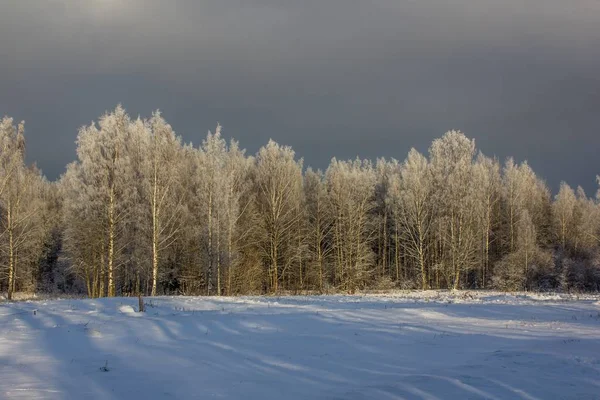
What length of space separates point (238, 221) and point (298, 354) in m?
32.1

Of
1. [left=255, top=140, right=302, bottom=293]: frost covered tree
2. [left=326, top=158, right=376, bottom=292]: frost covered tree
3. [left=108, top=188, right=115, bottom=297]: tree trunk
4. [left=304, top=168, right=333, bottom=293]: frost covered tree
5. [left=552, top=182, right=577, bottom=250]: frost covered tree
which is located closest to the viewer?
[left=108, top=188, right=115, bottom=297]: tree trunk

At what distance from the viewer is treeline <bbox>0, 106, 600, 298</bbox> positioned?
32906 millimetres

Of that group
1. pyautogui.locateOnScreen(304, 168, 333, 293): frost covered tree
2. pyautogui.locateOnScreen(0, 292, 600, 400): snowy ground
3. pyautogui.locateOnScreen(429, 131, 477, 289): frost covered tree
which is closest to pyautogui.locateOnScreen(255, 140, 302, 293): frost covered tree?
pyautogui.locateOnScreen(304, 168, 333, 293): frost covered tree

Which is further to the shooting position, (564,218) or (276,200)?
(564,218)

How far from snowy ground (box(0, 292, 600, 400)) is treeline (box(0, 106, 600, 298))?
42.6 feet

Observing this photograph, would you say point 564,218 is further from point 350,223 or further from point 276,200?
point 276,200

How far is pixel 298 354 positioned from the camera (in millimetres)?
11070

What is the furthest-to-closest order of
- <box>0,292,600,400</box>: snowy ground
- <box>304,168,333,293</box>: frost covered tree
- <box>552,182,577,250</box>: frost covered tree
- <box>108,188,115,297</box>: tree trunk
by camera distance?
<box>552,182,577,250</box>: frost covered tree < <box>304,168,333,293</box>: frost covered tree < <box>108,188,115,297</box>: tree trunk < <box>0,292,600,400</box>: snowy ground

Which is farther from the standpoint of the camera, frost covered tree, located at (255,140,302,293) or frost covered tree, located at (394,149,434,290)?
frost covered tree, located at (394,149,434,290)

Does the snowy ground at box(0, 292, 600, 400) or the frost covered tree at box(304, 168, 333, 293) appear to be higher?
the frost covered tree at box(304, 168, 333, 293)

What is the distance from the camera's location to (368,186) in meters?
52.1

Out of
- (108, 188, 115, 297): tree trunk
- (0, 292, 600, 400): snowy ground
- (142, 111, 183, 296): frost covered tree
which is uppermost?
(142, 111, 183, 296): frost covered tree

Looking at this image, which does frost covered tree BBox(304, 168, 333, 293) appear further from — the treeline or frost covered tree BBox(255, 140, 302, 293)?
frost covered tree BBox(255, 140, 302, 293)

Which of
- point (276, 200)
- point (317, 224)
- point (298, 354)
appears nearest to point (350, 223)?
point (317, 224)
